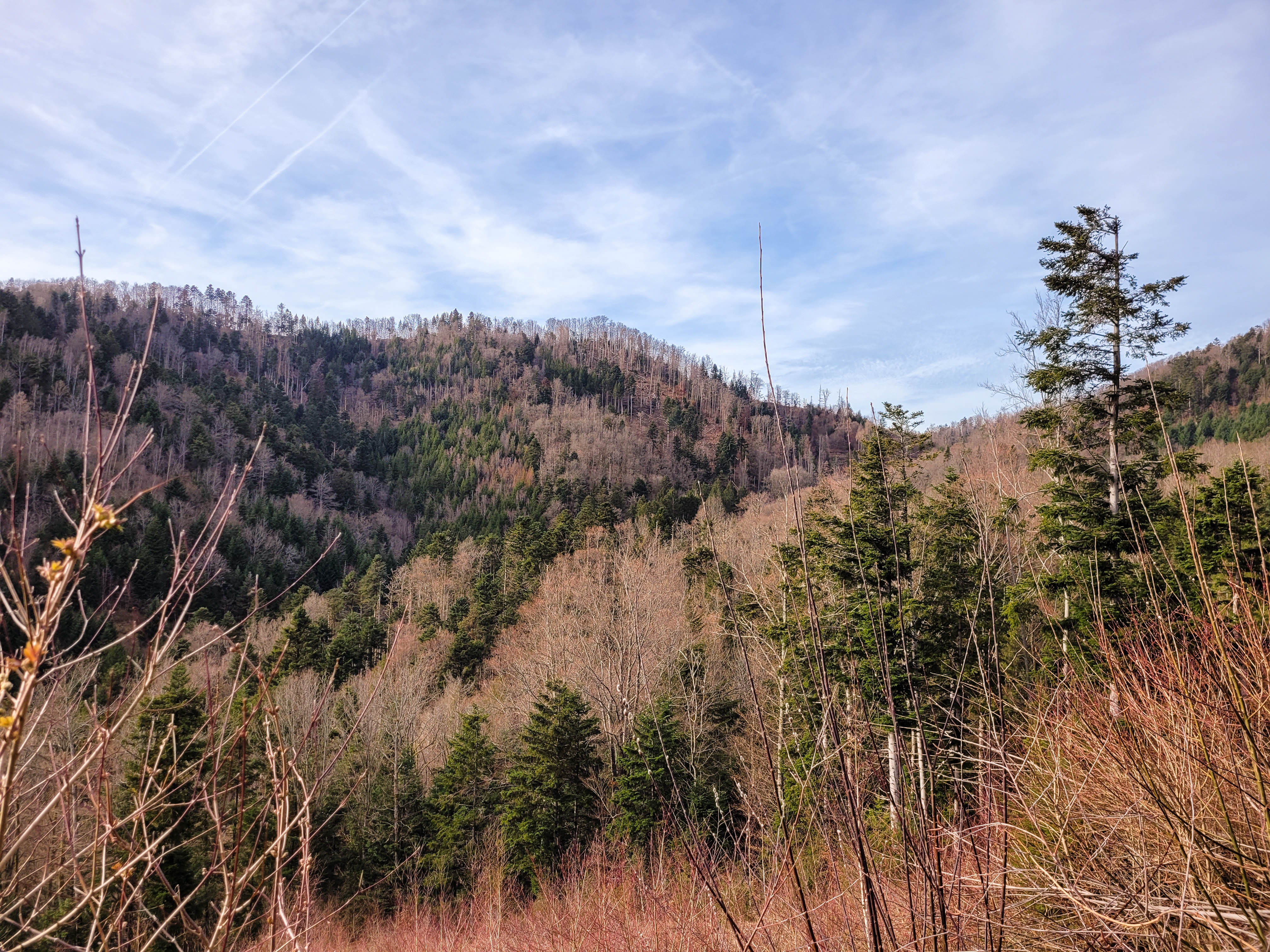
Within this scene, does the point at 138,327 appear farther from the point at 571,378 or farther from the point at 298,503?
the point at 571,378

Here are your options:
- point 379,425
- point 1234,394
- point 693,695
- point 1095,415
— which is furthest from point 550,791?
point 379,425

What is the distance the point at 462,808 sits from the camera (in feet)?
60.8

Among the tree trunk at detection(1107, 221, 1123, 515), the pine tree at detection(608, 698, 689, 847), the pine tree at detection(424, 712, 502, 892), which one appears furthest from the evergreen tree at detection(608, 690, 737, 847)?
the tree trunk at detection(1107, 221, 1123, 515)

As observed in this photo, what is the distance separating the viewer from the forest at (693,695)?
169 centimetres

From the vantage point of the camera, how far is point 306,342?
4956 inches

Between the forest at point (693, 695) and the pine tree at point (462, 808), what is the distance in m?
0.13

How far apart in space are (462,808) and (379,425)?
9563 centimetres

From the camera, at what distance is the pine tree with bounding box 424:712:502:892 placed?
18.2 m

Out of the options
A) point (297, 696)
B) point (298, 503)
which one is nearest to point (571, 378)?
point (298, 503)

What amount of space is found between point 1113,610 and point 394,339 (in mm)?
139129

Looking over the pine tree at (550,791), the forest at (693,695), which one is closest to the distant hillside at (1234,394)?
the forest at (693,695)

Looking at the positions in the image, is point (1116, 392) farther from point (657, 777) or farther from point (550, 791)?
point (550, 791)

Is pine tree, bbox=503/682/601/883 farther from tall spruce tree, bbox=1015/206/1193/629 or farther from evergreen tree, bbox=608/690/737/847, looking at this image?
tall spruce tree, bbox=1015/206/1193/629

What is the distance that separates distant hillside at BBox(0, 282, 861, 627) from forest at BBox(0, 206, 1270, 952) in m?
1.51
